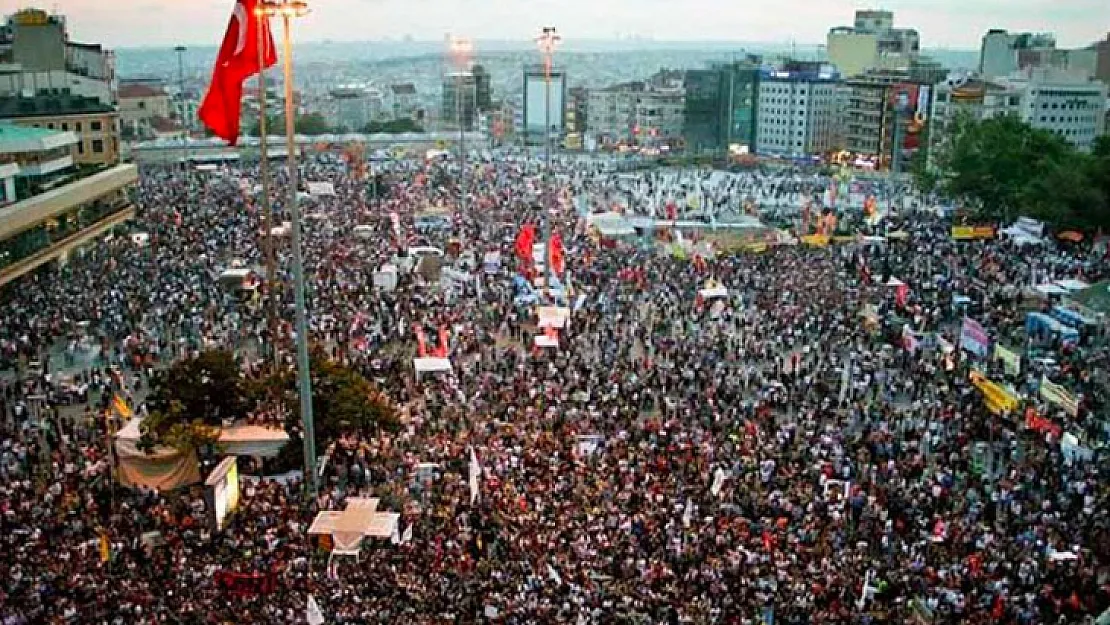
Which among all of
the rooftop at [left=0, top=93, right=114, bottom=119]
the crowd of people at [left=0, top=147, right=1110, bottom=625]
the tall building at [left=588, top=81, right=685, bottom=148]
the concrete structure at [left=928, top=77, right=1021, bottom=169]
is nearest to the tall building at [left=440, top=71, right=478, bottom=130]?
the tall building at [left=588, top=81, right=685, bottom=148]

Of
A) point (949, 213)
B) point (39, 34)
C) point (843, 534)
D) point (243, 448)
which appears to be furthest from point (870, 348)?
point (39, 34)

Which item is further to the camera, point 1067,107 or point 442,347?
point 1067,107

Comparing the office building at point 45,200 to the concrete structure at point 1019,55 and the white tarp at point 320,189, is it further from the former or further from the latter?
the concrete structure at point 1019,55

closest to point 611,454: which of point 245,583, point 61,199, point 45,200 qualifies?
point 245,583

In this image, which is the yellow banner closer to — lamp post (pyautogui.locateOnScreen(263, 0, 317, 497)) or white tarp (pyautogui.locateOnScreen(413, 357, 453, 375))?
white tarp (pyautogui.locateOnScreen(413, 357, 453, 375))

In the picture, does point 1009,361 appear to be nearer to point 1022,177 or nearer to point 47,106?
point 1022,177

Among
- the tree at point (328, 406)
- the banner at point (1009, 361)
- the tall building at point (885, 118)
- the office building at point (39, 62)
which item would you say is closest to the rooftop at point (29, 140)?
the office building at point (39, 62)

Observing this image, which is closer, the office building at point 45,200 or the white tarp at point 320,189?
the office building at point 45,200
